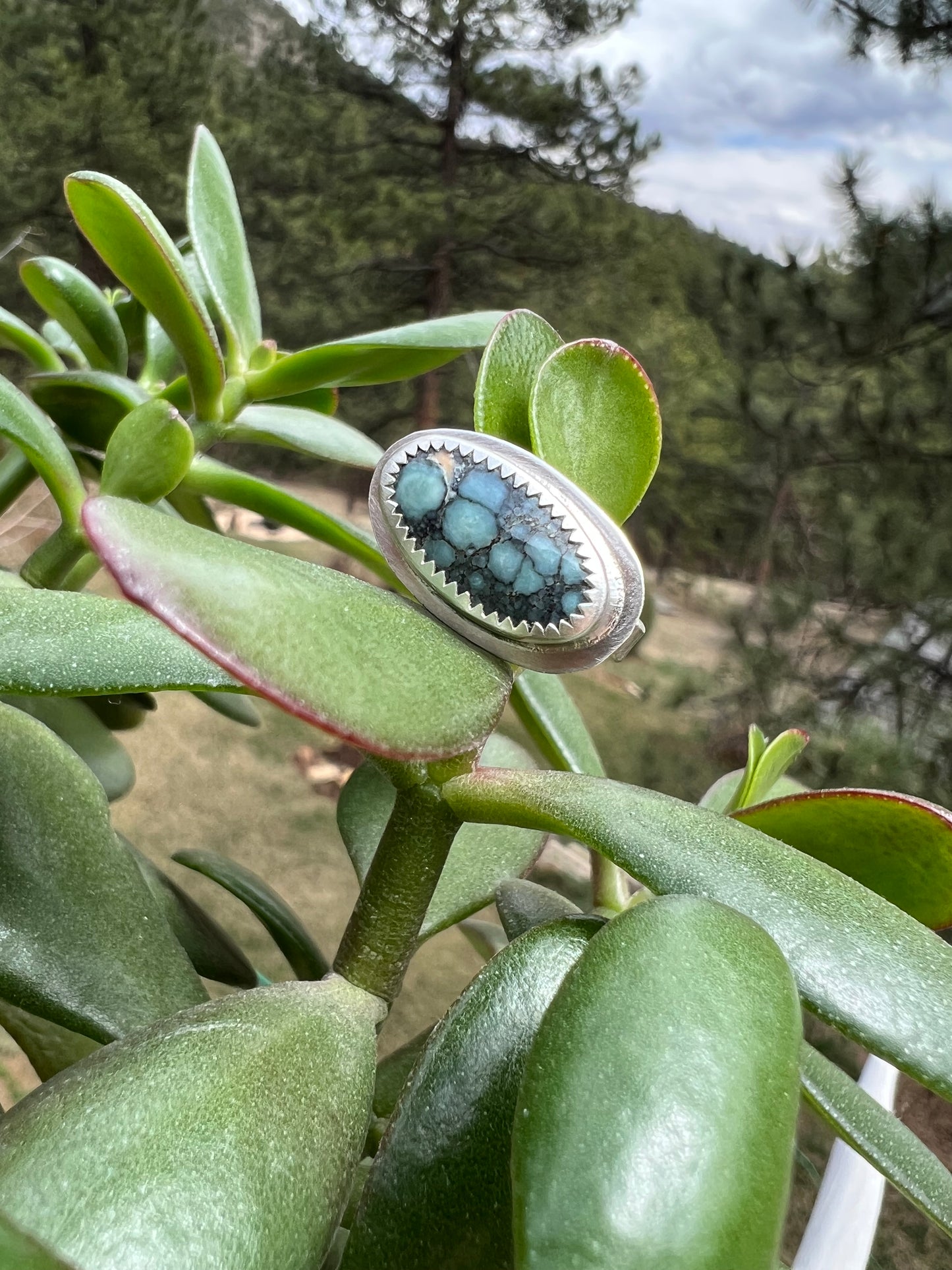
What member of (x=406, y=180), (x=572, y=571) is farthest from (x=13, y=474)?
→ (x=406, y=180)

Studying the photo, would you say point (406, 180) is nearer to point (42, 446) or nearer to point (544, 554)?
point (42, 446)

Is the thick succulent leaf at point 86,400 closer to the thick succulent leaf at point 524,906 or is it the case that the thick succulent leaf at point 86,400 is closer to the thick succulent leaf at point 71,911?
the thick succulent leaf at point 71,911

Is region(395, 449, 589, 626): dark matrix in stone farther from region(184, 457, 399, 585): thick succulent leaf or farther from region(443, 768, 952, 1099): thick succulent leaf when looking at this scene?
region(184, 457, 399, 585): thick succulent leaf

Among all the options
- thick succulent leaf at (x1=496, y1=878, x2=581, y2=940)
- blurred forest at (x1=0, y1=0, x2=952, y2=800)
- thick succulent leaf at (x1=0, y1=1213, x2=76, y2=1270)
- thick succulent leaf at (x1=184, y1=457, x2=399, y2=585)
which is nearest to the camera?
thick succulent leaf at (x1=0, y1=1213, x2=76, y2=1270)

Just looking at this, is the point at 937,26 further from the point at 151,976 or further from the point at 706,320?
the point at 151,976

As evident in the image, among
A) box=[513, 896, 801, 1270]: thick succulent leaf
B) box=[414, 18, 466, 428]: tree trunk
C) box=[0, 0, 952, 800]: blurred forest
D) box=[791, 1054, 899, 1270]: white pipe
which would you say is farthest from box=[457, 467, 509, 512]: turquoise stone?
box=[414, 18, 466, 428]: tree trunk

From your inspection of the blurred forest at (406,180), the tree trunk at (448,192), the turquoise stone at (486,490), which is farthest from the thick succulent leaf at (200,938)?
the tree trunk at (448,192)

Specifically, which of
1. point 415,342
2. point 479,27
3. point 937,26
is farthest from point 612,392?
point 479,27
